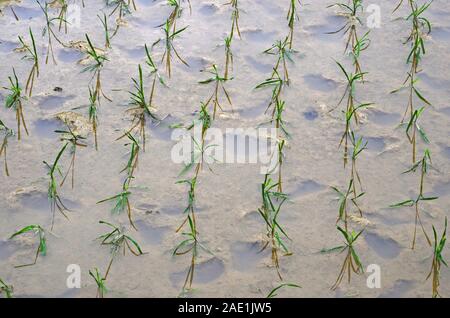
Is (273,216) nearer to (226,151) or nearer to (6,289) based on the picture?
(226,151)

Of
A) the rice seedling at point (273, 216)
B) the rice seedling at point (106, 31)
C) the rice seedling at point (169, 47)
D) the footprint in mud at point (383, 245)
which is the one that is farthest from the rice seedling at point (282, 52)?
the footprint in mud at point (383, 245)

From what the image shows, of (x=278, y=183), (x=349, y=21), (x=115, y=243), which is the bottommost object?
(x=115, y=243)

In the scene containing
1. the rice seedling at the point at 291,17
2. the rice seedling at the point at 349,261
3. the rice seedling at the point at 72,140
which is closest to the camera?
the rice seedling at the point at 349,261

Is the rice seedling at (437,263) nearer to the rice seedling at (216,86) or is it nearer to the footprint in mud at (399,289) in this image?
the footprint in mud at (399,289)

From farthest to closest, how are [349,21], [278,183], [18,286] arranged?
[349,21] → [278,183] → [18,286]

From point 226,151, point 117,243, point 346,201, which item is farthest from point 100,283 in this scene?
point 346,201

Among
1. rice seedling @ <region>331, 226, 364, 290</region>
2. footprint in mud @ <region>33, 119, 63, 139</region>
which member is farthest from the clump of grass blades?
footprint in mud @ <region>33, 119, 63, 139</region>

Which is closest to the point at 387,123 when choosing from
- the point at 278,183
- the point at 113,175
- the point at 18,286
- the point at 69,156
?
the point at 278,183

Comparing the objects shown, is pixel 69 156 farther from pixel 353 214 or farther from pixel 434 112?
pixel 434 112
